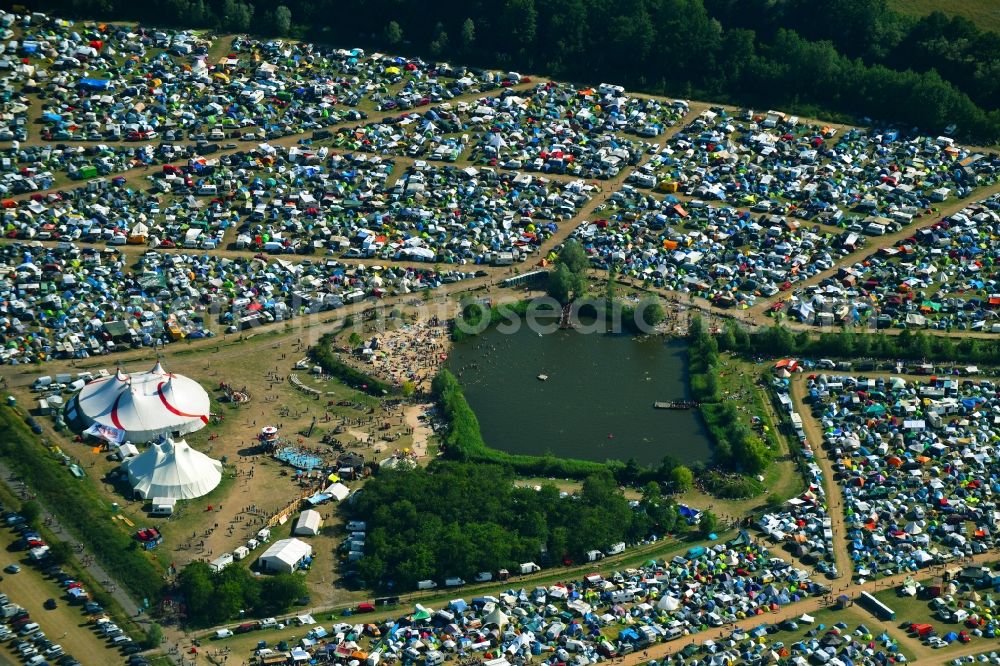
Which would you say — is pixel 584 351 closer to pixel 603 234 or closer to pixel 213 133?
pixel 603 234

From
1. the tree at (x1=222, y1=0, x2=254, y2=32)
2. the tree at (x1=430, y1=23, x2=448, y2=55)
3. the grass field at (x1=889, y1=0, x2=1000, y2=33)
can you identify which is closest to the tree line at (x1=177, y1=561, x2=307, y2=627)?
the tree at (x1=430, y1=23, x2=448, y2=55)

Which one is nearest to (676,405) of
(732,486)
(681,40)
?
(732,486)

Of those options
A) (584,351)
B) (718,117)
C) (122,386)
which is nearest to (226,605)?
(122,386)

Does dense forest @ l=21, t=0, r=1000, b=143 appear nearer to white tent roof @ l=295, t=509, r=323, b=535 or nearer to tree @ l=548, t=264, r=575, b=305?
tree @ l=548, t=264, r=575, b=305

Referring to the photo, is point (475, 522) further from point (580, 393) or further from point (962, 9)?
point (962, 9)

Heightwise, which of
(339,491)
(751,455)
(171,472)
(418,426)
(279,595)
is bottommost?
(279,595)

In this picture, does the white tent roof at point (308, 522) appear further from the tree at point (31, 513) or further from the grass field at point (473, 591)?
the tree at point (31, 513)
